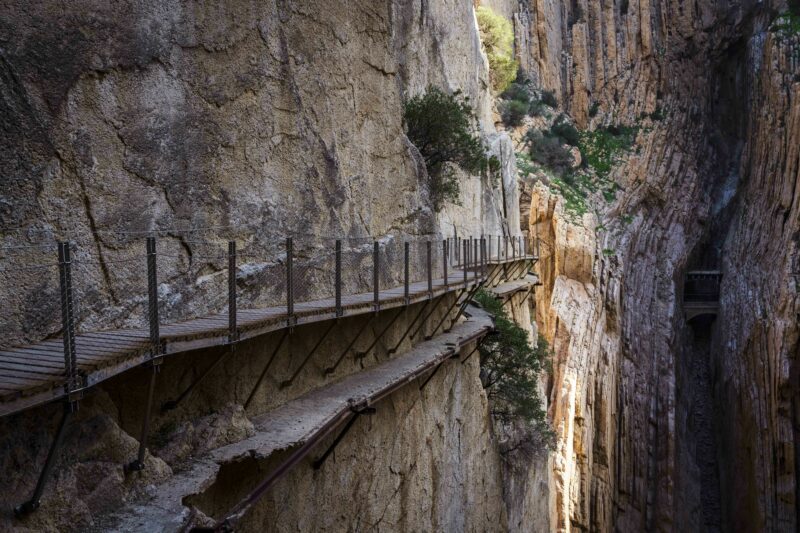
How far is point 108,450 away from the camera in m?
4.32

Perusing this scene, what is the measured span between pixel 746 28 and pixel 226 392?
1846 inches

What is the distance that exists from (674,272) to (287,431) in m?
36.2

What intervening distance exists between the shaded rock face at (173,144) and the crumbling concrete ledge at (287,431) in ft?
4.46

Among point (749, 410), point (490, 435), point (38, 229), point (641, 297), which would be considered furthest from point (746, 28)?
point (38, 229)

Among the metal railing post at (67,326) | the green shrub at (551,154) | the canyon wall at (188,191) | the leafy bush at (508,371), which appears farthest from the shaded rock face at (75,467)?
the green shrub at (551,154)

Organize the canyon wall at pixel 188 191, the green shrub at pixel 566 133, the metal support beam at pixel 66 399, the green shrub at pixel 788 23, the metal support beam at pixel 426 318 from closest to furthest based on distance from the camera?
the metal support beam at pixel 66 399 → the canyon wall at pixel 188 191 → the metal support beam at pixel 426 318 → the green shrub at pixel 788 23 → the green shrub at pixel 566 133

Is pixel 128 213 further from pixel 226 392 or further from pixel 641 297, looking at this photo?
pixel 641 297

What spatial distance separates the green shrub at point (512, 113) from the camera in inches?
1516

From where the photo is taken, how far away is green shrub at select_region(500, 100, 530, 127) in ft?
126

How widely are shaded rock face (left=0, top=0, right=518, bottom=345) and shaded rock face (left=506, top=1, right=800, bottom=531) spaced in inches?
755

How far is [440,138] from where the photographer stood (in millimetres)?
15211

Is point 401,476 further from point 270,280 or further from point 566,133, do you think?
point 566,133

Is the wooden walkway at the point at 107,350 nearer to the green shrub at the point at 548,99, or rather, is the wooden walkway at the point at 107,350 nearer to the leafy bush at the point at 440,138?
the leafy bush at the point at 440,138

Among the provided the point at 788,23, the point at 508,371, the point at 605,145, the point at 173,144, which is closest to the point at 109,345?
the point at 173,144
